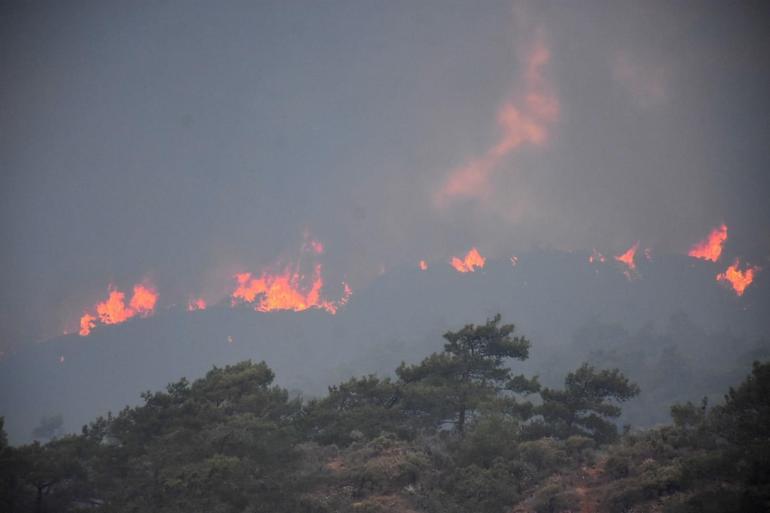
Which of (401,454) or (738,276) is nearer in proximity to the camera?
(401,454)

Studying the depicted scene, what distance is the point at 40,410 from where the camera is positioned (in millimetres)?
156875

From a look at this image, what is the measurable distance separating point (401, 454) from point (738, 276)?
22300cm

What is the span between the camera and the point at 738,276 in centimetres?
18600

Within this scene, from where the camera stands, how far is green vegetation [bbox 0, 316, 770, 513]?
14.1 m

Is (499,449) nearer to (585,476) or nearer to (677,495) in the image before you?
(585,476)

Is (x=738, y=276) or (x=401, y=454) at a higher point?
(x=738, y=276)

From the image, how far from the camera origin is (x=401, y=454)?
19.0m

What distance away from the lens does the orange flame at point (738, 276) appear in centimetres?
17912

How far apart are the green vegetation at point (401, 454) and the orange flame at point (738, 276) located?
205 meters

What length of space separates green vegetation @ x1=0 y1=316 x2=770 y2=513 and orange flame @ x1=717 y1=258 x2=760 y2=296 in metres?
205

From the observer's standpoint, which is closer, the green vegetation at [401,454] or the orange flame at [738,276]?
the green vegetation at [401,454]

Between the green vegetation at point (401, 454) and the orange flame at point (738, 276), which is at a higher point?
the orange flame at point (738, 276)

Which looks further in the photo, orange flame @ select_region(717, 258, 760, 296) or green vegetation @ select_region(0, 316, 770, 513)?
orange flame @ select_region(717, 258, 760, 296)

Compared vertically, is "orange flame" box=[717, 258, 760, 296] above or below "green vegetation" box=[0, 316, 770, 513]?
above
